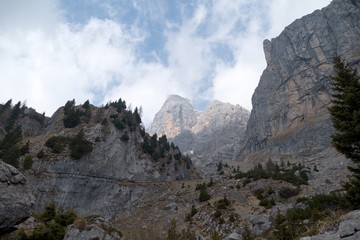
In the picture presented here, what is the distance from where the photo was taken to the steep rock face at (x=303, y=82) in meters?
134

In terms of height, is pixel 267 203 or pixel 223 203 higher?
pixel 223 203

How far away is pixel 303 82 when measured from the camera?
493 feet

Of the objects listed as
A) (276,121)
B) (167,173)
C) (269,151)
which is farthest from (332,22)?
(167,173)

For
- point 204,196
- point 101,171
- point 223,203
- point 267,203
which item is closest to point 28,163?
point 101,171

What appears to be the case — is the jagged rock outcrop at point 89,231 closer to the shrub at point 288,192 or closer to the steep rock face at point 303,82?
the shrub at point 288,192

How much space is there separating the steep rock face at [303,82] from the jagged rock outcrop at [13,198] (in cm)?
12411

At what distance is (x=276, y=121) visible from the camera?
6265 inches

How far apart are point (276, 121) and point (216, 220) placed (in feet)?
423

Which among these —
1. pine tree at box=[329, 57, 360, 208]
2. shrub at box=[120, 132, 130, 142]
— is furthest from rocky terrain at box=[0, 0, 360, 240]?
pine tree at box=[329, 57, 360, 208]

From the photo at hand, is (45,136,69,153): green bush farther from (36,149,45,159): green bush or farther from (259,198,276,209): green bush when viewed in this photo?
(259,198,276,209): green bush

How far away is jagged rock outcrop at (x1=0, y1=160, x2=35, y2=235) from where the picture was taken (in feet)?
56.1

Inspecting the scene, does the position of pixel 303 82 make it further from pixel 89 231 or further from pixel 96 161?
pixel 89 231

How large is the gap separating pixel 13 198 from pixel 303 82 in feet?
501

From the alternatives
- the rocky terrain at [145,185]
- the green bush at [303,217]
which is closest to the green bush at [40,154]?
the rocky terrain at [145,185]
